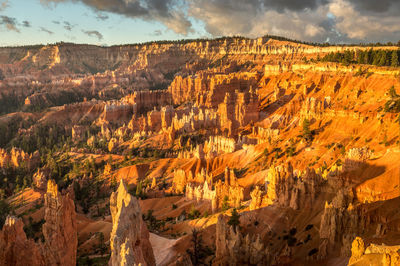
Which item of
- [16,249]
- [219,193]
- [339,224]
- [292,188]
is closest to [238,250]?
[339,224]

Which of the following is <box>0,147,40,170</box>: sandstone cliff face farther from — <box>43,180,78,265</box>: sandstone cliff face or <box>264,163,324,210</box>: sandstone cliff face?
<box>264,163,324,210</box>: sandstone cliff face

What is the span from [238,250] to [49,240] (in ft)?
51.3

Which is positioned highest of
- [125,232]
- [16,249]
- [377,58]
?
[377,58]

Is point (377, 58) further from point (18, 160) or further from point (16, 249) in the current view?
point (18, 160)

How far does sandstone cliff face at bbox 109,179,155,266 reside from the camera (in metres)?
15.7

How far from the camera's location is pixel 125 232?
57.3ft

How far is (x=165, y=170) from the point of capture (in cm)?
6994

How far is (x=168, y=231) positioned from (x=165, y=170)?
30.9 m

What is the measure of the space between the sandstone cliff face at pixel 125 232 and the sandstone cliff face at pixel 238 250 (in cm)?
979

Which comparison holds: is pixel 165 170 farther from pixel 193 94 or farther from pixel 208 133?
pixel 193 94

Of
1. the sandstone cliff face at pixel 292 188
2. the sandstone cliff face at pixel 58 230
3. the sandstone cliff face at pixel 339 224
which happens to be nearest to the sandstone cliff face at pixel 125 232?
the sandstone cliff face at pixel 58 230

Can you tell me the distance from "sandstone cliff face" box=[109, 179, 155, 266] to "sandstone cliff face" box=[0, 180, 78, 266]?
7884mm

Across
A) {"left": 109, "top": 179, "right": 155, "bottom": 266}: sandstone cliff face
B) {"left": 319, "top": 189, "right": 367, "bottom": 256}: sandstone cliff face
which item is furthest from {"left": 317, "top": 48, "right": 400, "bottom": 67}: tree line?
{"left": 109, "top": 179, "right": 155, "bottom": 266}: sandstone cliff face

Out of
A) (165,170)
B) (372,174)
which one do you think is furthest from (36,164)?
(372,174)
